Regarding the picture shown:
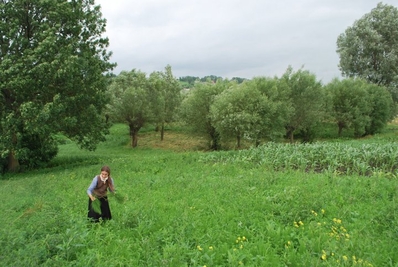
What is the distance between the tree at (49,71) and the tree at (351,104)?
2451 cm

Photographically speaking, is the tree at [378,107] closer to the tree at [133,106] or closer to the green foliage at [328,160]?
the green foliage at [328,160]

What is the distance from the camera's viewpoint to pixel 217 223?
21.2 ft

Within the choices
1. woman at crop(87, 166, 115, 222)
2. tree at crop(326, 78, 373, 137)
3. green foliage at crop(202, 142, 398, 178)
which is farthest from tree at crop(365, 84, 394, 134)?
woman at crop(87, 166, 115, 222)

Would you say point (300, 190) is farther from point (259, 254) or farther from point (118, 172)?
point (118, 172)

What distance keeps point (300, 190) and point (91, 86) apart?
1246 cm

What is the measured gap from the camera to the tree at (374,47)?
120 ft

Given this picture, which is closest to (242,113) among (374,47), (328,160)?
(328,160)

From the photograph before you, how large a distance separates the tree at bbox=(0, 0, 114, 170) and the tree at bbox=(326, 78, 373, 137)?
2451 cm

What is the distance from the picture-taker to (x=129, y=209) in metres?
7.28

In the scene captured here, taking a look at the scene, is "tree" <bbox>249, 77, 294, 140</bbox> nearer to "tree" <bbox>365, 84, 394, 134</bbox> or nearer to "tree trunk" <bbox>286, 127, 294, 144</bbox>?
"tree trunk" <bbox>286, 127, 294, 144</bbox>

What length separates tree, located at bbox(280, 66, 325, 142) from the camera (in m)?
28.4

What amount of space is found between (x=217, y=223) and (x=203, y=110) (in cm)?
2106

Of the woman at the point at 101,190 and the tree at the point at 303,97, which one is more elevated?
Result: the tree at the point at 303,97

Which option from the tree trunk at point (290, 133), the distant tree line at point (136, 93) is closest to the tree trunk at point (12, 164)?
the distant tree line at point (136, 93)
